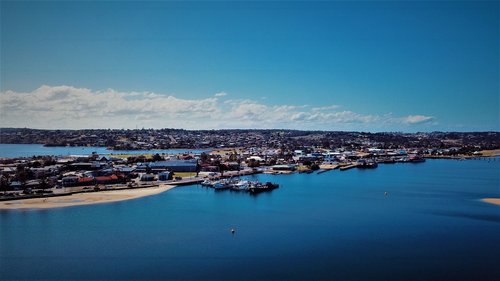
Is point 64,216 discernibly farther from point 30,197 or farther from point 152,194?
point 152,194

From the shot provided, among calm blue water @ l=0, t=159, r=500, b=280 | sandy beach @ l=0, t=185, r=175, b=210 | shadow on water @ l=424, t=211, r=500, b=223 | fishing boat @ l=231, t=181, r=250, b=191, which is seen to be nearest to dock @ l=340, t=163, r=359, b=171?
fishing boat @ l=231, t=181, r=250, b=191

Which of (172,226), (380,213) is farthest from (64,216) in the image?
(380,213)

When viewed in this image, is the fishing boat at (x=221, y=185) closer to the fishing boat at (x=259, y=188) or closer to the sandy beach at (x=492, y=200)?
the fishing boat at (x=259, y=188)

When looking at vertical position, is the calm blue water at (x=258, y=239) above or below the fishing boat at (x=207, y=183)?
below

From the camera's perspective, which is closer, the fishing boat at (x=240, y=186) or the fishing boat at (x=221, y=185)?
the fishing boat at (x=240, y=186)

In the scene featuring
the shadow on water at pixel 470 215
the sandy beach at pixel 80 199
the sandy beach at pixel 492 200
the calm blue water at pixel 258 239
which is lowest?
the calm blue water at pixel 258 239

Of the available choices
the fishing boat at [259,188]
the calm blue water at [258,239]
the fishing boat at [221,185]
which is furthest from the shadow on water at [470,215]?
the fishing boat at [221,185]
